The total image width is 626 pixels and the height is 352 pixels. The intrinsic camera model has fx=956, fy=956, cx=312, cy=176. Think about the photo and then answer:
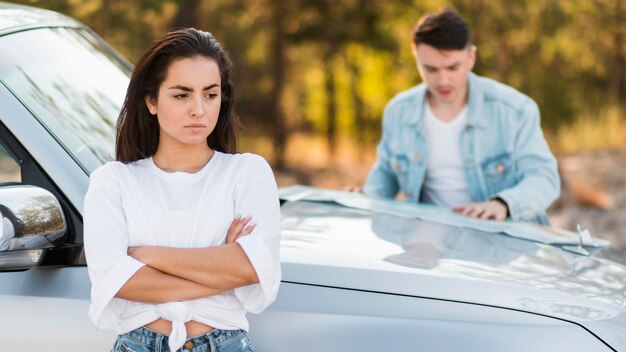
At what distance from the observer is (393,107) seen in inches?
182

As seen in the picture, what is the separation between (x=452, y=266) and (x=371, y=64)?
52.2 feet

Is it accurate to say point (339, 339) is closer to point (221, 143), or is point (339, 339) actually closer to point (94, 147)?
point (221, 143)

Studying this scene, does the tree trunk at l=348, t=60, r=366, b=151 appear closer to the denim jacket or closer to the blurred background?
the blurred background

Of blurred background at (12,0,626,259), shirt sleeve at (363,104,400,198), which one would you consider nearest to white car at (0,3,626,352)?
shirt sleeve at (363,104,400,198)

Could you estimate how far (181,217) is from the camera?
8.05ft

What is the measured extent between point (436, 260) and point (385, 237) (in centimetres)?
29

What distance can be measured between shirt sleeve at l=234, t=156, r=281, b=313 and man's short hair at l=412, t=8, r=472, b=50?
1888 mm

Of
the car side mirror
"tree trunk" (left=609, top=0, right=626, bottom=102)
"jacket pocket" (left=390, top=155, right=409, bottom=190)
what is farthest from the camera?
"tree trunk" (left=609, top=0, right=626, bottom=102)

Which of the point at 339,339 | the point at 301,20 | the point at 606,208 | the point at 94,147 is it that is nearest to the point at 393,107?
the point at 94,147

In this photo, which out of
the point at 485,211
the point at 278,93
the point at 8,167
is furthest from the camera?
the point at 278,93

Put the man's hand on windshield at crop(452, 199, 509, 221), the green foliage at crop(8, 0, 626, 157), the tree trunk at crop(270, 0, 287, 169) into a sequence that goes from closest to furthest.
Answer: the man's hand on windshield at crop(452, 199, 509, 221) → the green foliage at crop(8, 0, 626, 157) → the tree trunk at crop(270, 0, 287, 169)

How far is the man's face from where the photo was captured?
4246 millimetres

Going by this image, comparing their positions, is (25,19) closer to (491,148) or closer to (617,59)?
(491,148)

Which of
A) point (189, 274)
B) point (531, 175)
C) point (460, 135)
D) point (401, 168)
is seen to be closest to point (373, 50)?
point (401, 168)
